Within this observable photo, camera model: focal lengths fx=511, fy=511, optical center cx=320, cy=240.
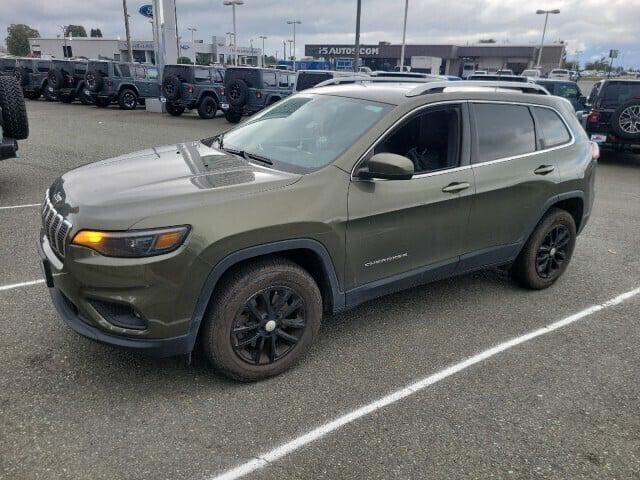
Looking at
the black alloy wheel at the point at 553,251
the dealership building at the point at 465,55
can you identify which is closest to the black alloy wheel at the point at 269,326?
the black alloy wheel at the point at 553,251

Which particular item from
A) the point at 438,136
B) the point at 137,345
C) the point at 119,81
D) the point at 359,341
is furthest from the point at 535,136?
the point at 119,81

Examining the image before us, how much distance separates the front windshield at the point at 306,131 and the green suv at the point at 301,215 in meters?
0.01

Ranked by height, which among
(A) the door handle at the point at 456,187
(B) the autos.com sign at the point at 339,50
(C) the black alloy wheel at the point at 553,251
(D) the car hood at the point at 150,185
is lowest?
(C) the black alloy wheel at the point at 553,251

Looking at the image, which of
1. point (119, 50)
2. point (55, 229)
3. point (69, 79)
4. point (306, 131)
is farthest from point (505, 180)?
point (119, 50)

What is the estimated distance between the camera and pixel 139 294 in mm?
2504

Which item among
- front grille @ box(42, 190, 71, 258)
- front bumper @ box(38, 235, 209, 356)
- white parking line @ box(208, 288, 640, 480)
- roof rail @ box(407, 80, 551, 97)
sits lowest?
white parking line @ box(208, 288, 640, 480)

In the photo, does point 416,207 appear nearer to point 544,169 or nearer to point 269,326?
point 269,326

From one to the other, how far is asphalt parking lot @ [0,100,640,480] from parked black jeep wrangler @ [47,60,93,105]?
19.6 meters

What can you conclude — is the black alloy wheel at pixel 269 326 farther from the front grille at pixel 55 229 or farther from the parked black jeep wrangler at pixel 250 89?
the parked black jeep wrangler at pixel 250 89

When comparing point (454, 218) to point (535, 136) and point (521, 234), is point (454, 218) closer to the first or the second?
point (521, 234)

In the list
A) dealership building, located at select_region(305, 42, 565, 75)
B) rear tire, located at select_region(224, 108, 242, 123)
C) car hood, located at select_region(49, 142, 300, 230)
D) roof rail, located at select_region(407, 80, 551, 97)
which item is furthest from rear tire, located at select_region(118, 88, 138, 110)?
dealership building, located at select_region(305, 42, 565, 75)

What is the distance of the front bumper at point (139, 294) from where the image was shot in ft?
8.16

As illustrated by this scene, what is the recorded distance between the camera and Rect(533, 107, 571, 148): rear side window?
13.8 feet

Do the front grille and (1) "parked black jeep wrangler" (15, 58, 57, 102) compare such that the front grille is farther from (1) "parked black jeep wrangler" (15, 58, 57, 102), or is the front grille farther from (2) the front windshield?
(1) "parked black jeep wrangler" (15, 58, 57, 102)
